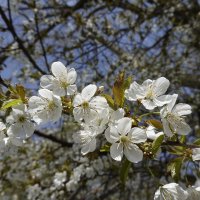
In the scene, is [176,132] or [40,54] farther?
[40,54]

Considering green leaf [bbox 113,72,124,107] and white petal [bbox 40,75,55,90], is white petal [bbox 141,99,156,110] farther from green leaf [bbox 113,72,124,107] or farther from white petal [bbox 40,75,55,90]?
white petal [bbox 40,75,55,90]

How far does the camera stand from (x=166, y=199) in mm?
1561

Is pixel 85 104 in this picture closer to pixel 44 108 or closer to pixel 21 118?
pixel 44 108

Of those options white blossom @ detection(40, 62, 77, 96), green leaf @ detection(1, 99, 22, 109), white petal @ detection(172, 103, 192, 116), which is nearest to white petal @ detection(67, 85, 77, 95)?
white blossom @ detection(40, 62, 77, 96)

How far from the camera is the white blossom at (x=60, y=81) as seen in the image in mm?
1618

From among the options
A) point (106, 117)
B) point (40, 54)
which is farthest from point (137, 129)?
point (40, 54)

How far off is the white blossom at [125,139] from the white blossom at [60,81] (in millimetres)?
266

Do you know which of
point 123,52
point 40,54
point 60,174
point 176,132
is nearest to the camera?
point 176,132

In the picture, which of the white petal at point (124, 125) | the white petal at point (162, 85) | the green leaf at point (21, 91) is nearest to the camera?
the white petal at point (124, 125)

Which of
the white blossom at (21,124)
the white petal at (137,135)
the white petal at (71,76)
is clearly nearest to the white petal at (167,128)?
the white petal at (137,135)

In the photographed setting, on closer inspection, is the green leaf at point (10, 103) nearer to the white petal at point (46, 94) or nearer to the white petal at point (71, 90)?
the white petal at point (46, 94)

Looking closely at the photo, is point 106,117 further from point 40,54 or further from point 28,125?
point 40,54

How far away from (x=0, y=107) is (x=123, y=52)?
3.69 meters

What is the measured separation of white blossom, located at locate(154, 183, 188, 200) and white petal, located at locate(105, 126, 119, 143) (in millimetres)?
285
